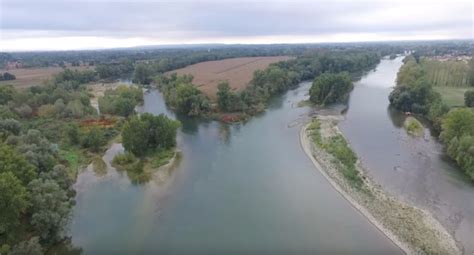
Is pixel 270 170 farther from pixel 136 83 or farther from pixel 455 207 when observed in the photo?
pixel 136 83

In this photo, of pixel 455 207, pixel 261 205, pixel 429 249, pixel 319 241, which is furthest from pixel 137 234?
pixel 455 207

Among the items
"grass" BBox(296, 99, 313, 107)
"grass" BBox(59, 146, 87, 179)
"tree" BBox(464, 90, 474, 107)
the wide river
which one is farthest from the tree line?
"grass" BBox(59, 146, 87, 179)

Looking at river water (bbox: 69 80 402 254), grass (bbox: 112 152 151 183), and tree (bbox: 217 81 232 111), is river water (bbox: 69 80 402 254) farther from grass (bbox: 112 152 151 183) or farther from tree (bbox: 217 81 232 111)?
tree (bbox: 217 81 232 111)

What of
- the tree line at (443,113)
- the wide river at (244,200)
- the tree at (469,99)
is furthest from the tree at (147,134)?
the tree at (469,99)

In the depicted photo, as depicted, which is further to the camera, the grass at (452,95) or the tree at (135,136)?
the grass at (452,95)

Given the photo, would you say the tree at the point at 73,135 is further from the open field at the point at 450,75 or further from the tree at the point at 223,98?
the open field at the point at 450,75

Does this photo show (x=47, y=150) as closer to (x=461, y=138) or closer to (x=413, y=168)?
(x=413, y=168)
